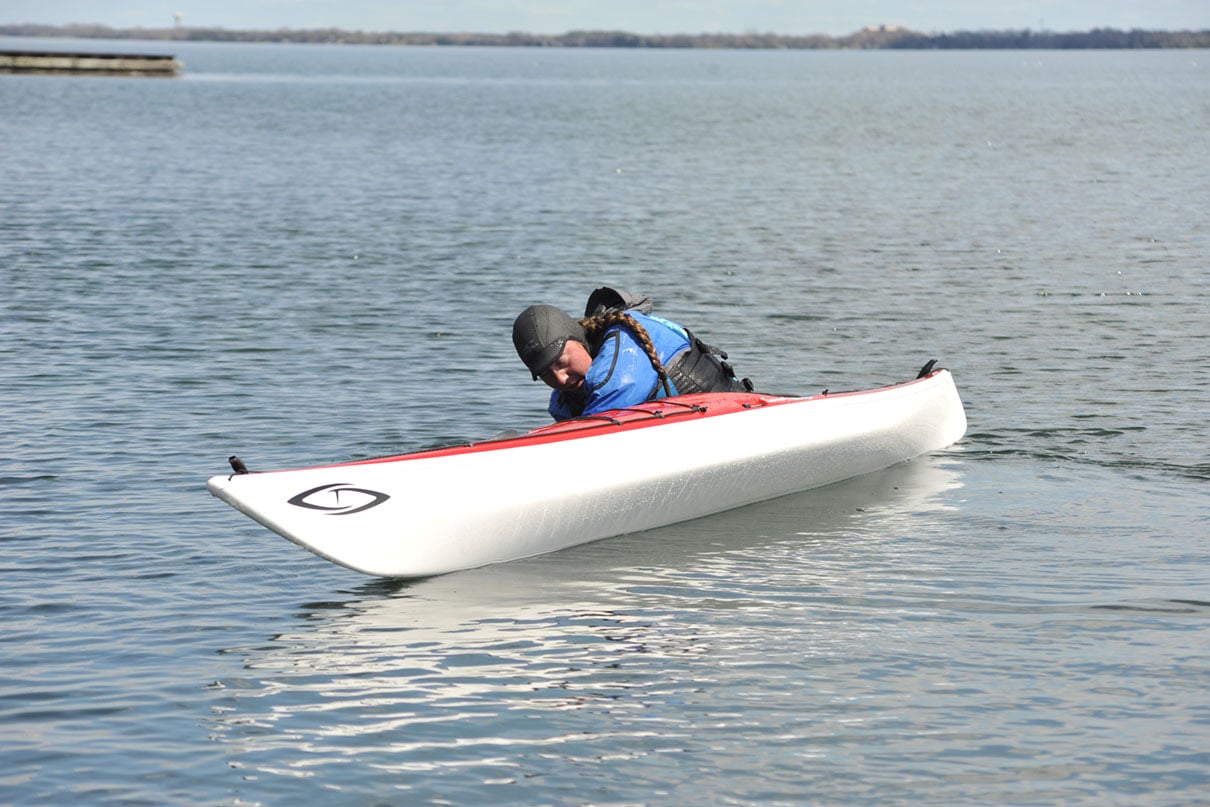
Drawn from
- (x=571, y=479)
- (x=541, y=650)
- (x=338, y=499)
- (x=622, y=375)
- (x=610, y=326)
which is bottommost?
(x=541, y=650)

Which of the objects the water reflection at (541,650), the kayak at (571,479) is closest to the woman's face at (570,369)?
the kayak at (571,479)

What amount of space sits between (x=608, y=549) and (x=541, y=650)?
1.82 metres

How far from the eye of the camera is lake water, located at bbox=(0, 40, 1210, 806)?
6.20m

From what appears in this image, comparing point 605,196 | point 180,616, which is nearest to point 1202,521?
point 180,616

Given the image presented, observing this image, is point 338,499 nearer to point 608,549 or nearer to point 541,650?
point 541,650

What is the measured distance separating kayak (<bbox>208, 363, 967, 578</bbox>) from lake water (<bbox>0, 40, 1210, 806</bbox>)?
8.1 inches

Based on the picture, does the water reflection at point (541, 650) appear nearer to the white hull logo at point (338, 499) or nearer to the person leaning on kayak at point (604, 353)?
the white hull logo at point (338, 499)

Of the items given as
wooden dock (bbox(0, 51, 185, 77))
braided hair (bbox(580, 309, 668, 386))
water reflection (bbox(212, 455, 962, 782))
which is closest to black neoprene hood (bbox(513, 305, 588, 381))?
braided hair (bbox(580, 309, 668, 386))

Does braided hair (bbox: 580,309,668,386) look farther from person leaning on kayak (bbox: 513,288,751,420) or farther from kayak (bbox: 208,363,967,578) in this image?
kayak (bbox: 208,363,967,578)

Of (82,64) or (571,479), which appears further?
(82,64)

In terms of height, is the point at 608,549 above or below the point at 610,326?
below

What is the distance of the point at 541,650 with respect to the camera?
735cm

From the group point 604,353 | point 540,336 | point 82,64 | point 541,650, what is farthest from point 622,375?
point 82,64

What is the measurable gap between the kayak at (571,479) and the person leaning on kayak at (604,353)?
0.15 meters
